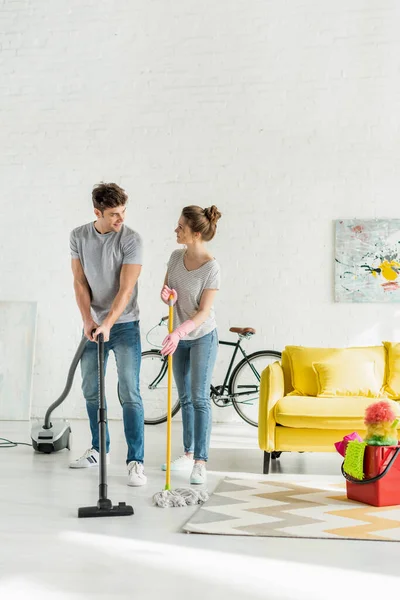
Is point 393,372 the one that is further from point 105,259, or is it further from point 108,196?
point 108,196

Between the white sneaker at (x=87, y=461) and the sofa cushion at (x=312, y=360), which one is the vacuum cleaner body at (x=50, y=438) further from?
the sofa cushion at (x=312, y=360)

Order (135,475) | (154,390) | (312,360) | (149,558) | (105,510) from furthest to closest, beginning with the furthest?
(154,390)
(312,360)
(135,475)
(105,510)
(149,558)

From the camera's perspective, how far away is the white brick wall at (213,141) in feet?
22.5

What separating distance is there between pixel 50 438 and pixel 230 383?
1963 mm

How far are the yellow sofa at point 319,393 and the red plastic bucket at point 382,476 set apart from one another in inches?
30.6

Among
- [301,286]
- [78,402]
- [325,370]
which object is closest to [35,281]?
[78,402]

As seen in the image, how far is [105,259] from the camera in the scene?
4102mm

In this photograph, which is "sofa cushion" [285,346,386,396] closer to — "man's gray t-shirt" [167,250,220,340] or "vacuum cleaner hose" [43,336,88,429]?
"man's gray t-shirt" [167,250,220,340]

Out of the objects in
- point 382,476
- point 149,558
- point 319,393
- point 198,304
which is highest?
point 198,304

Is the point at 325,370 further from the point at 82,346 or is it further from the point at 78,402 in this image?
the point at 78,402

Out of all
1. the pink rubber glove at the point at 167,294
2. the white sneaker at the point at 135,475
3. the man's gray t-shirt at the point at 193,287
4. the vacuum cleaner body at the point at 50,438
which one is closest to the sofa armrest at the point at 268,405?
the man's gray t-shirt at the point at 193,287

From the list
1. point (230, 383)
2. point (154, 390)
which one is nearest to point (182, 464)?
point (230, 383)

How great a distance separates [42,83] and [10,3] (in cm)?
85

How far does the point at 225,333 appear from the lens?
7023 mm
